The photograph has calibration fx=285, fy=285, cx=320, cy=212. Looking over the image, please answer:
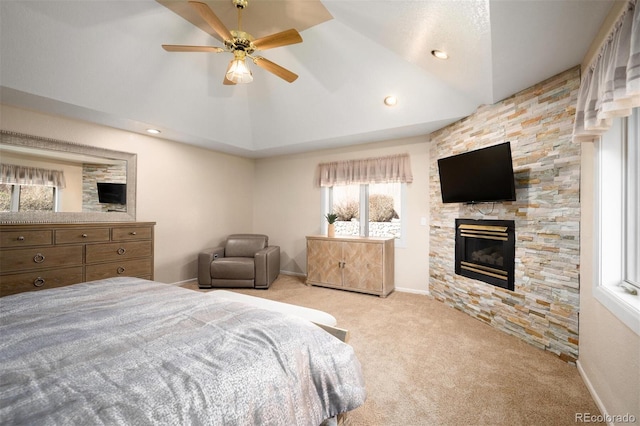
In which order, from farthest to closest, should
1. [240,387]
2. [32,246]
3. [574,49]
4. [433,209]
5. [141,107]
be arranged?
1. [433,209]
2. [141,107]
3. [32,246]
4. [574,49]
5. [240,387]

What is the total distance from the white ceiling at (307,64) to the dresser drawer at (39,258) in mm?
1551

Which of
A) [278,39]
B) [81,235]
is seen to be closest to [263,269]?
[81,235]

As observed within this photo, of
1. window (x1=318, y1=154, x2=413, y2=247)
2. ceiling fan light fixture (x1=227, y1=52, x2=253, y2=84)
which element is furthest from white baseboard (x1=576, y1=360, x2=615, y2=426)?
ceiling fan light fixture (x1=227, y1=52, x2=253, y2=84)

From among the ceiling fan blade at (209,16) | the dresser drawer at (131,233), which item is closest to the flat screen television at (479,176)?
the ceiling fan blade at (209,16)

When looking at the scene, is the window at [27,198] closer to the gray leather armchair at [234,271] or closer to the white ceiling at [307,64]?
the white ceiling at [307,64]

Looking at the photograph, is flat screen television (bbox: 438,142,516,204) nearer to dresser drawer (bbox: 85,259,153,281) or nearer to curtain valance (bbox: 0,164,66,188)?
dresser drawer (bbox: 85,259,153,281)

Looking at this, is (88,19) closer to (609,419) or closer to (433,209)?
(433,209)

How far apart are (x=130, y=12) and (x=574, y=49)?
150 inches

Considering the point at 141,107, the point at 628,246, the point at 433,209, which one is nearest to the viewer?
the point at 628,246

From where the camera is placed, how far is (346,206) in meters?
5.19

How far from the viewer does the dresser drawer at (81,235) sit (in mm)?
3021

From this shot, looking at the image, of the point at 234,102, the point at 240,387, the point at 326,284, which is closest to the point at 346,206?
the point at 326,284

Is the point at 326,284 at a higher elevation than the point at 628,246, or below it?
below

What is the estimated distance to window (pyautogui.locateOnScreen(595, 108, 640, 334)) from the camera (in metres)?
1.76
